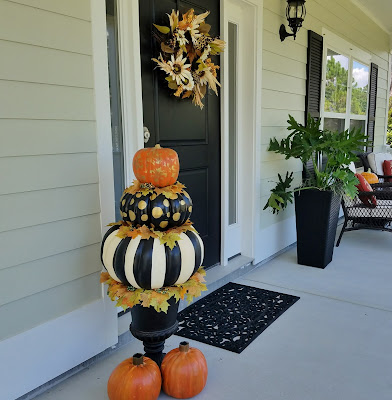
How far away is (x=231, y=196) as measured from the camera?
345 centimetres

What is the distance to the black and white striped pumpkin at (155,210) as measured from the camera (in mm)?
1609

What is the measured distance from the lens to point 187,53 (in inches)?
98.0

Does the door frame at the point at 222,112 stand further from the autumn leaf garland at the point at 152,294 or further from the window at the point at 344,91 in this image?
the window at the point at 344,91

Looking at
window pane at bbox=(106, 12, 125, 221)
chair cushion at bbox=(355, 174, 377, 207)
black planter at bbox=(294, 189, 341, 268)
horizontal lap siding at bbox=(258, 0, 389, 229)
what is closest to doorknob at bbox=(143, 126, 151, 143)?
window pane at bbox=(106, 12, 125, 221)

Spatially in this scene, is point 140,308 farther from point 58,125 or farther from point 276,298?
point 276,298

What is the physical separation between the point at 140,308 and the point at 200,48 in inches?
65.6

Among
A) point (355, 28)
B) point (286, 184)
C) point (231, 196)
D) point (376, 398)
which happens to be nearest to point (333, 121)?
point (355, 28)

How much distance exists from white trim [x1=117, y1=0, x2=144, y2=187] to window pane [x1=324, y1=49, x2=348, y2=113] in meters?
3.21

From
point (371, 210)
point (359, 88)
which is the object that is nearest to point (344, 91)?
point (359, 88)

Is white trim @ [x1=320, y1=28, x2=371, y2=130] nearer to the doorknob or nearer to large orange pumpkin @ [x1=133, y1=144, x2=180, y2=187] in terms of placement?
the doorknob

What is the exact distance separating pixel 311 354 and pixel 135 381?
1012 millimetres

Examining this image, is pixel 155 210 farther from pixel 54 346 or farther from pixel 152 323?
pixel 54 346

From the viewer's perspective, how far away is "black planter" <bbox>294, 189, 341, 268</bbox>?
3.37m

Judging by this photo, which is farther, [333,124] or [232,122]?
[333,124]
